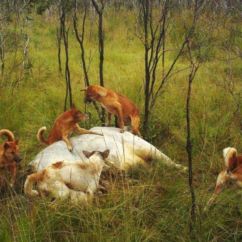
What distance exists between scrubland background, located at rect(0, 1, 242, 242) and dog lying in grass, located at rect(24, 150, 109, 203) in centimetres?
14

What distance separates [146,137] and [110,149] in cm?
139

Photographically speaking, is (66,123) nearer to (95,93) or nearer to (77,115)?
(77,115)

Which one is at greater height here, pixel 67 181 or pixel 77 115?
pixel 77 115

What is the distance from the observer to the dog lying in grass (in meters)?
4.52

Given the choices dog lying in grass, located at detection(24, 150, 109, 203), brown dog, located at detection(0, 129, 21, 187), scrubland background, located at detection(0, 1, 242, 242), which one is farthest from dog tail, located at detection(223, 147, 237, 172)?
brown dog, located at detection(0, 129, 21, 187)

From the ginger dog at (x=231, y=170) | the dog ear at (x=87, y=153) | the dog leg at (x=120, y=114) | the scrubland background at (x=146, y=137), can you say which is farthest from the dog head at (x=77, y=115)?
the ginger dog at (x=231, y=170)

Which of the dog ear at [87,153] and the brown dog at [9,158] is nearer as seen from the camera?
the dog ear at [87,153]

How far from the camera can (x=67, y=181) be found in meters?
4.61

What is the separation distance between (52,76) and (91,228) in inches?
236

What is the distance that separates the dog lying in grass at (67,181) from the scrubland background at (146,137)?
0.14 metres

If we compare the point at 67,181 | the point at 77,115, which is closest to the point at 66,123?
the point at 77,115

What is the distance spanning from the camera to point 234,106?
7.37 metres

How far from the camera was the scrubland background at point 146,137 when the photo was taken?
13.6 feet

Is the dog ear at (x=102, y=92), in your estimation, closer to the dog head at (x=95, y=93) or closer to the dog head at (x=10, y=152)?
the dog head at (x=95, y=93)
